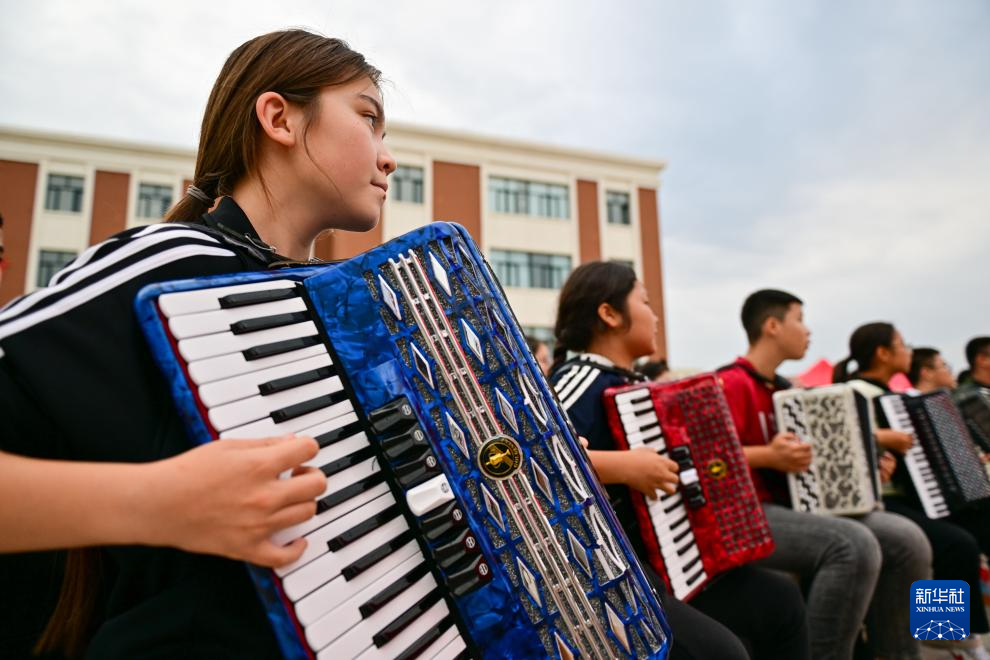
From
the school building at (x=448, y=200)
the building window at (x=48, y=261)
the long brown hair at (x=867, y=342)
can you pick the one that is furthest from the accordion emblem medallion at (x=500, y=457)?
the building window at (x=48, y=261)

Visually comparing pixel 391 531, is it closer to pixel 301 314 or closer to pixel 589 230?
pixel 301 314

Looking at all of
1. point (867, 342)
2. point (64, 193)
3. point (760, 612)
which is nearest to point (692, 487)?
point (760, 612)

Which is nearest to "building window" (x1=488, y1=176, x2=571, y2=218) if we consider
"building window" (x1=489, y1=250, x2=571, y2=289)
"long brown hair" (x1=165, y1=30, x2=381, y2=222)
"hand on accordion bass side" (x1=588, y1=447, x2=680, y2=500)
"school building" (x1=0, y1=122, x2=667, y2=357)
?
"school building" (x1=0, y1=122, x2=667, y2=357)

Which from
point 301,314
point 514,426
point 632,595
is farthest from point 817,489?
point 301,314

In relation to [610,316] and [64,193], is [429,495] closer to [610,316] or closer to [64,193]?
[610,316]

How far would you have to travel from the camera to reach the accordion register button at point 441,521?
0.91m

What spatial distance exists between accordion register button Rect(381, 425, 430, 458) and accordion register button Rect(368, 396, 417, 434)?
0.05ft

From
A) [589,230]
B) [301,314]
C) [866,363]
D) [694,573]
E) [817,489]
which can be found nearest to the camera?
[301,314]

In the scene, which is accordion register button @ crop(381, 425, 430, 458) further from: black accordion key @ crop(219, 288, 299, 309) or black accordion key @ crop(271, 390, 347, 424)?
black accordion key @ crop(219, 288, 299, 309)

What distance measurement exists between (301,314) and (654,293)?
65.2 feet

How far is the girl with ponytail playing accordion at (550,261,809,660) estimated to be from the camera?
1.80m

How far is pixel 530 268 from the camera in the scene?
1922 centimetres

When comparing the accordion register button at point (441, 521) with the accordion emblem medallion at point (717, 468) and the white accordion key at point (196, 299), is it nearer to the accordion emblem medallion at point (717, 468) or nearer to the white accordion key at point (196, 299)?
the white accordion key at point (196, 299)

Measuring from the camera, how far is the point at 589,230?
65.2 feet
